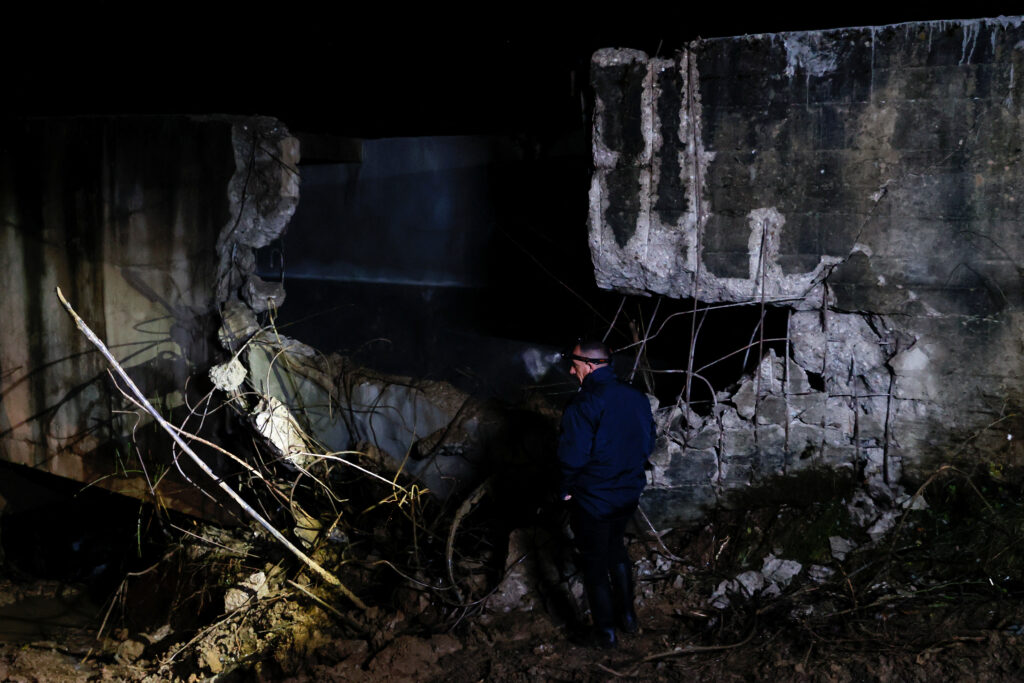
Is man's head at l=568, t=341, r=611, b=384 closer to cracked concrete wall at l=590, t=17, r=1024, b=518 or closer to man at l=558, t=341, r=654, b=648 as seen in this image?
man at l=558, t=341, r=654, b=648

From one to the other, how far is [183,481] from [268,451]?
1129mm

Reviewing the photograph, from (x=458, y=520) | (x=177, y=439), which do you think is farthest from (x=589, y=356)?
(x=177, y=439)

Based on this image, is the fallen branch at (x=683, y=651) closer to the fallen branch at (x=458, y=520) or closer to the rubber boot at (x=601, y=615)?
the rubber boot at (x=601, y=615)

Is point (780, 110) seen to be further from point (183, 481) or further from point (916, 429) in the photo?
point (183, 481)

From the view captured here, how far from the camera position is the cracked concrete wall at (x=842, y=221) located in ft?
12.7

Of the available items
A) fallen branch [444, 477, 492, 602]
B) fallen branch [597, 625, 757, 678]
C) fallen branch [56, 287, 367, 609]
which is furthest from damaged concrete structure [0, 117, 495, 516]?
fallen branch [597, 625, 757, 678]

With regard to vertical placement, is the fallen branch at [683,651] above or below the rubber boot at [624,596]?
below

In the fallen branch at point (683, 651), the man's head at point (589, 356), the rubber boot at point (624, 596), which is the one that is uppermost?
the man's head at point (589, 356)

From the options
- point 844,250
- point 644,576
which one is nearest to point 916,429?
point 844,250

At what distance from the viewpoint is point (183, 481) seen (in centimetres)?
614

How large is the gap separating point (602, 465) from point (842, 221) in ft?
6.00

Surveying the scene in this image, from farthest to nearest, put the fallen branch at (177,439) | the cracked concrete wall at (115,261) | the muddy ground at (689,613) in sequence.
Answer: the cracked concrete wall at (115,261) → the muddy ground at (689,613) → the fallen branch at (177,439)

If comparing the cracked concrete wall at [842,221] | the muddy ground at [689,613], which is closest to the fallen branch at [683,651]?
the muddy ground at [689,613]

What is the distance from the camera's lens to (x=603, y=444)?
12.5ft
